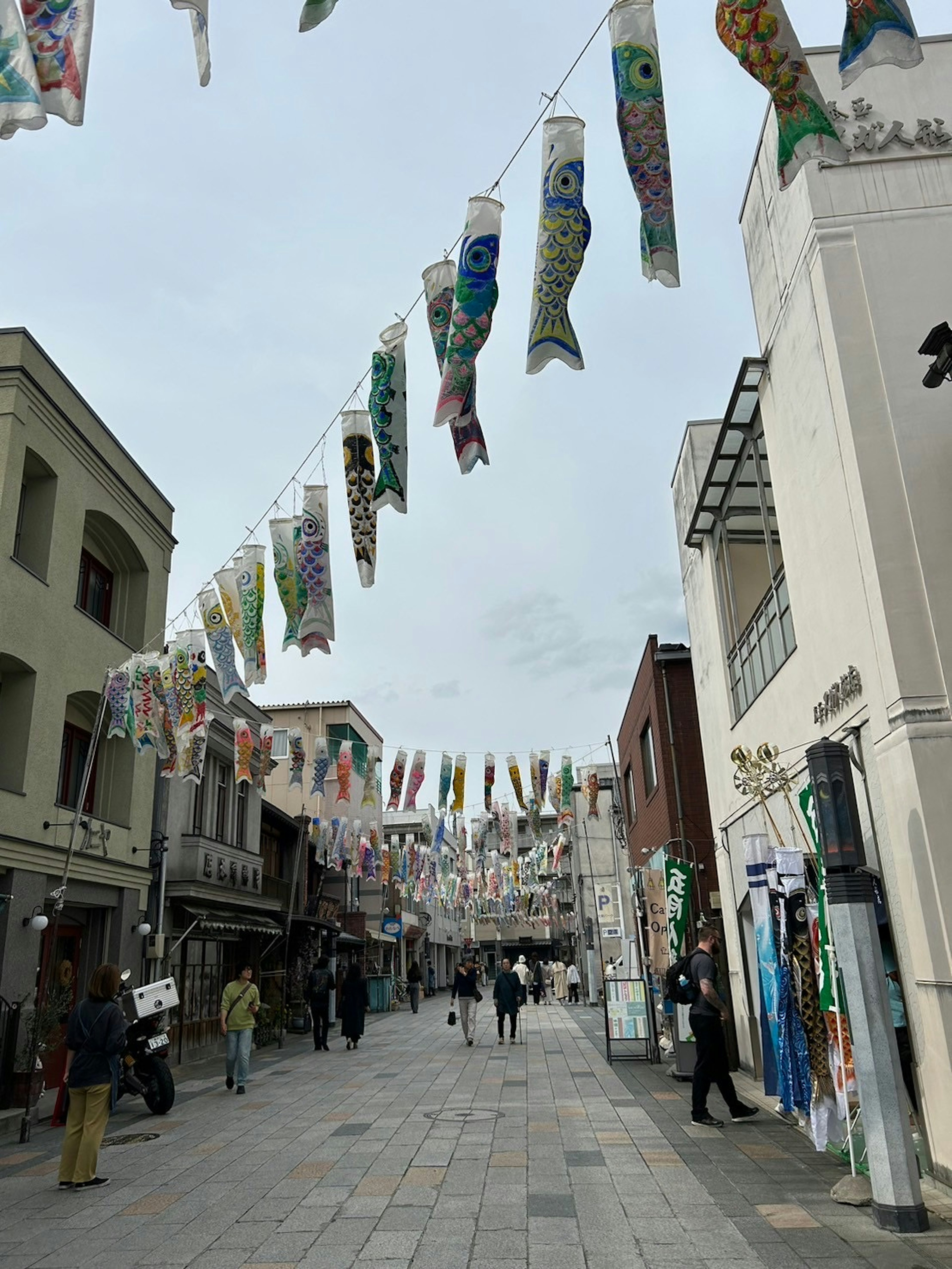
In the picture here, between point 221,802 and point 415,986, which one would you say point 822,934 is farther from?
point 415,986

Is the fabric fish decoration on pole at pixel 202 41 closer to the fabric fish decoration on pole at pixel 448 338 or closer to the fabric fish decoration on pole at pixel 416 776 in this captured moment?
the fabric fish decoration on pole at pixel 448 338

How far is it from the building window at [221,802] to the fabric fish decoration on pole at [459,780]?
536 cm

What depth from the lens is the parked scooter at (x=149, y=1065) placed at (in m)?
11.1

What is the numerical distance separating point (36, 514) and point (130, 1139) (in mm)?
8988

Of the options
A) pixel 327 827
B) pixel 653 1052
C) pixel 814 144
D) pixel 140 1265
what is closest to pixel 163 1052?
pixel 140 1265

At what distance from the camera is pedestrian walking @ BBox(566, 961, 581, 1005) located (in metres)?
39.0

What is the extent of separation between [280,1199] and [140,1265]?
1589 millimetres

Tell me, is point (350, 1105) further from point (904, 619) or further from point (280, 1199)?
point (904, 619)

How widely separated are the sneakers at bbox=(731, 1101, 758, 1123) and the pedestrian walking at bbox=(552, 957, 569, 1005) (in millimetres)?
30980

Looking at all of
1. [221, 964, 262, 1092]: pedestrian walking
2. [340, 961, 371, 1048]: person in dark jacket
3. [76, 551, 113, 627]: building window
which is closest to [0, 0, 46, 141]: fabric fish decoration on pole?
[221, 964, 262, 1092]: pedestrian walking

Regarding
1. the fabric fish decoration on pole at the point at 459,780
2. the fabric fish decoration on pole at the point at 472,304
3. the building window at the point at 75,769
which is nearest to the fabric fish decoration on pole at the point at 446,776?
the fabric fish decoration on pole at the point at 459,780

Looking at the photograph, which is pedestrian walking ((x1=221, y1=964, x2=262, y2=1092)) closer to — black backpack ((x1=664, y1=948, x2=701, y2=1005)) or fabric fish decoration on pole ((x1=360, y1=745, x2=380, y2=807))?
black backpack ((x1=664, y1=948, x2=701, y2=1005))

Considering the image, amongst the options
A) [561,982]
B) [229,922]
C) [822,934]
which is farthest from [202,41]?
[561,982]

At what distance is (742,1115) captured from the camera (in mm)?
9234
